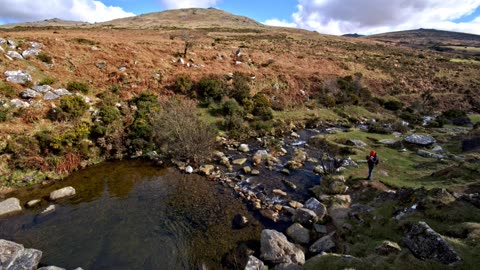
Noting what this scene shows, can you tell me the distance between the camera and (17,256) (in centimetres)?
1117

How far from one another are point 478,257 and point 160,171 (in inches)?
743

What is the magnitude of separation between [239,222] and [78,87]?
2340cm

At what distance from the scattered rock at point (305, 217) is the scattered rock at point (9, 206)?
15804 millimetres

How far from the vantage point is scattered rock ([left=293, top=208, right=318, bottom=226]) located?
14.9 m

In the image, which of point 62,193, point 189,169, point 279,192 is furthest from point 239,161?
point 62,193

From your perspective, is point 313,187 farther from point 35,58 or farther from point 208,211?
point 35,58

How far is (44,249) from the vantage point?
1235 centimetres

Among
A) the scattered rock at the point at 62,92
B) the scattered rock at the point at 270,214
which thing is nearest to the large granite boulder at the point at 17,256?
the scattered rock at the point at 270,214

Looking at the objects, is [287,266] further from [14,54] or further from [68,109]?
[14,54]

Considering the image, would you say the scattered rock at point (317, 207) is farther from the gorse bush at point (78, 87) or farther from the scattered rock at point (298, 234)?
the gorse bush at point (78, 87)

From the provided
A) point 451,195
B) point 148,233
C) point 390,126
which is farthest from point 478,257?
point 390,126

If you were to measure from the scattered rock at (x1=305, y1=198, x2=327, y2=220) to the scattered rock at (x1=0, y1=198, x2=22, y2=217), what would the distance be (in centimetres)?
1679

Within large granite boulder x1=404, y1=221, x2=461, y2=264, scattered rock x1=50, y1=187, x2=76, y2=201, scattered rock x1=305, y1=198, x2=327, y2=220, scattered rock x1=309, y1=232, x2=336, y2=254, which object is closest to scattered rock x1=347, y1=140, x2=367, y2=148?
scattered rock x1=305, y1=198, x2=327, y2=220

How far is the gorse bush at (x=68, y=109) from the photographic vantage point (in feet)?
77.0
